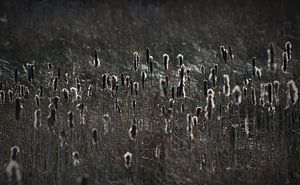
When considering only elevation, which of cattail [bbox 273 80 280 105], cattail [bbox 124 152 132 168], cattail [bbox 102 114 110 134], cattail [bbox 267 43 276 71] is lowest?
cattail [bbox 124 152 132 168]

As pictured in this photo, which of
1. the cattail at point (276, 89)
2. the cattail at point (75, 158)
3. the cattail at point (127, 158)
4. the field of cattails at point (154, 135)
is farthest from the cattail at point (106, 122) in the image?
the cattail at point (276, 89)

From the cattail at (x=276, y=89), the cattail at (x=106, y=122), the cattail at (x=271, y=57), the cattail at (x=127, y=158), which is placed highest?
the cattail at (x=271, y=57)

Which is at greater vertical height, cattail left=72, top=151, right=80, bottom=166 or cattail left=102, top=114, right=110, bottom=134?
cattail left=102, top=114, right=110, bottom=134

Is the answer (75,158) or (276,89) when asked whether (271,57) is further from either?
(75,158)

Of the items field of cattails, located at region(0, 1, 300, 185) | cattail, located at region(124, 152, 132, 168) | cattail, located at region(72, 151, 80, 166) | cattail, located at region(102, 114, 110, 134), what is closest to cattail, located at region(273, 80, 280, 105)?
field of cattails, located at region(0, 1, 300, 185)

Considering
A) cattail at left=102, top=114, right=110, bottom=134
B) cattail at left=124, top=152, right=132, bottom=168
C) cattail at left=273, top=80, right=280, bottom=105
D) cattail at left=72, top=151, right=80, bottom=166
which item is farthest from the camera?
cattail at left=102, top=114, right=110, bottom=134

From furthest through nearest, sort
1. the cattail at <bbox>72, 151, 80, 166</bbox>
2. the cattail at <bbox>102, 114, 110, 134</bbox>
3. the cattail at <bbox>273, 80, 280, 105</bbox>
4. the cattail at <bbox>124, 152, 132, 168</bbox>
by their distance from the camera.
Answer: the cattail at <bbox>102, 114, 110, 134</bbox>
the cattail at <bbox>273, 80, 280, 105</bbox>
the cattail at <bbox>72, 151, 80, 166</bbox>
the cattail at <bbox>124, 152, 132, 168</bbox>

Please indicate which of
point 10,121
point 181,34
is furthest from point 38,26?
point 10,121

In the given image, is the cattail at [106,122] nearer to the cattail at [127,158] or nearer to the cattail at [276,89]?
the cattail at [127,158]

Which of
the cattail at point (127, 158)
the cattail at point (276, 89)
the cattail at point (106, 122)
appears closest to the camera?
the cattail at point (127, 158)

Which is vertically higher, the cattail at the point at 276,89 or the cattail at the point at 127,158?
the cattail at the point at 276,89

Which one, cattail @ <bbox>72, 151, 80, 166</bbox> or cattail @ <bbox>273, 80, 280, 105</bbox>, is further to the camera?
cattail @ <bbox>273, 80, 280, 105</bbox>

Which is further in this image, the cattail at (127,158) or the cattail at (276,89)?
the cattail at (276,89)

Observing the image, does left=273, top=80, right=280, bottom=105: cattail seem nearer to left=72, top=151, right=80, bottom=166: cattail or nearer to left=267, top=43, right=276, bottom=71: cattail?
left=267, top=43, right=276, bottom=71: cattail
